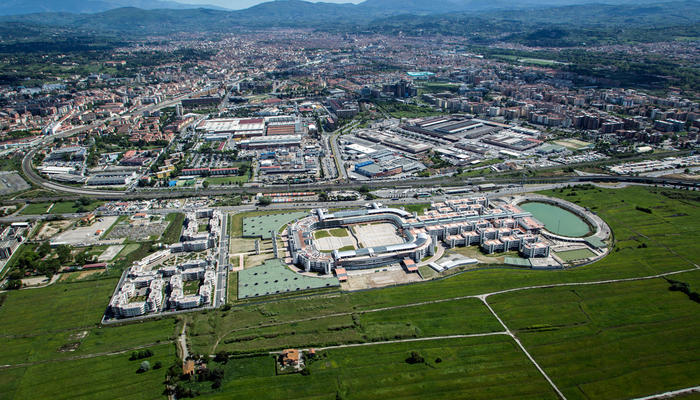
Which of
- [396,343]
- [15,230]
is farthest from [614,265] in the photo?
[15,230]

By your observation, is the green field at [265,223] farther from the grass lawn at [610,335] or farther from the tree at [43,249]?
the grass lawn at [610,335]

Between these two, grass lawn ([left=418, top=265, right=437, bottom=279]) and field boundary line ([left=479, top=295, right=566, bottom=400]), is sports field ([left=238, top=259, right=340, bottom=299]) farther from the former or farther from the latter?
field boundary line ([left=479, top=295, right=566, bottom=400])

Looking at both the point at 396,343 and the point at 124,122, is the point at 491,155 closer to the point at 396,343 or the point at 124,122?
the point at 396,343

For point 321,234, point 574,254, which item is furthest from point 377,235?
point 574,254

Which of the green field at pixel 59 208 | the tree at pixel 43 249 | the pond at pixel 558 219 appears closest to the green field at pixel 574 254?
the pond at pixel 558 219

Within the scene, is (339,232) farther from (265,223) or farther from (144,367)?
(144,367)

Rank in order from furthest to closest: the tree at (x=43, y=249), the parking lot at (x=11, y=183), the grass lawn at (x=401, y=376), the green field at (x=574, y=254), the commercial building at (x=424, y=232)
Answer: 1. the parking lot at (x=11, y=183)
2. the tree at (x=43, y=249)
3. the green field at (x=574, y=254)
4. the commercial building at (x=424, y=232)
5. the grass lawn at (x=401, y=376)

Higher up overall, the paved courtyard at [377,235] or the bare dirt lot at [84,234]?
the bare dirt lot at [84,234]
